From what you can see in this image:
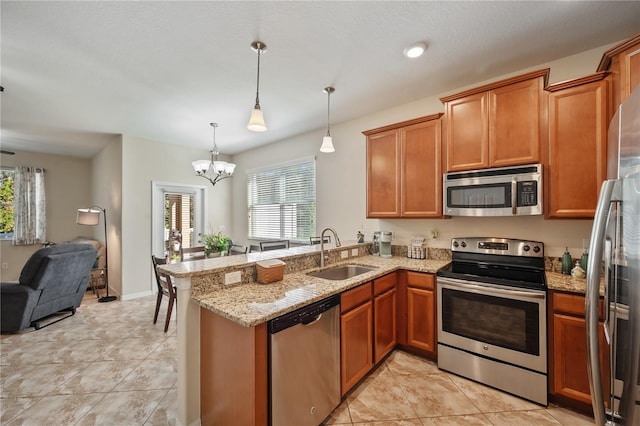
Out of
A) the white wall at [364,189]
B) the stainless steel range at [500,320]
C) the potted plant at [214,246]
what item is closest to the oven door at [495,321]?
the stainless steel range at [500,320]

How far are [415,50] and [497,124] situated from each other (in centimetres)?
99

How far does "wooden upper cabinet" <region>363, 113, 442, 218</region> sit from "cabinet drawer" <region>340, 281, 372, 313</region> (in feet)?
3.75

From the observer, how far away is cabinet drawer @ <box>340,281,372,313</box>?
74.1 inches

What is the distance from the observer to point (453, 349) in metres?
2.28

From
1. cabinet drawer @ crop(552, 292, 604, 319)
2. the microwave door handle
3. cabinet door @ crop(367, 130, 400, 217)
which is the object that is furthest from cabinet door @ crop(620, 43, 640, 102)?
cabinet door @ crop(367, 130, 400, 217)

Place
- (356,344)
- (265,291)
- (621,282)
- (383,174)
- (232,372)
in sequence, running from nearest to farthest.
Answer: (621,282) → (232,372) → (265,291) → (356,344) → (383,174)

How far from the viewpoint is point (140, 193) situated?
4555 millimetres

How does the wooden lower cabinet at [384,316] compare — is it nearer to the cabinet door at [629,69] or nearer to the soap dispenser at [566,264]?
the soap dispenser at [566,264]

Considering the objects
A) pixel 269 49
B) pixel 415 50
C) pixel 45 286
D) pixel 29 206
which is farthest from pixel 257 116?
pixel 29 206

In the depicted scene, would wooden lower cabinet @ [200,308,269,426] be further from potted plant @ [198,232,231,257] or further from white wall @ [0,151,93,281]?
white wall @ [0,151,93,281]

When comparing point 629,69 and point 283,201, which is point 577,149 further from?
point 283,201

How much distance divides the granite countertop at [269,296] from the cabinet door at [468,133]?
1.10 metres

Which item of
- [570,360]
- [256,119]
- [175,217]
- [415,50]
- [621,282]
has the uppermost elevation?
[415,50]

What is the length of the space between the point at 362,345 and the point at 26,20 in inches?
135
